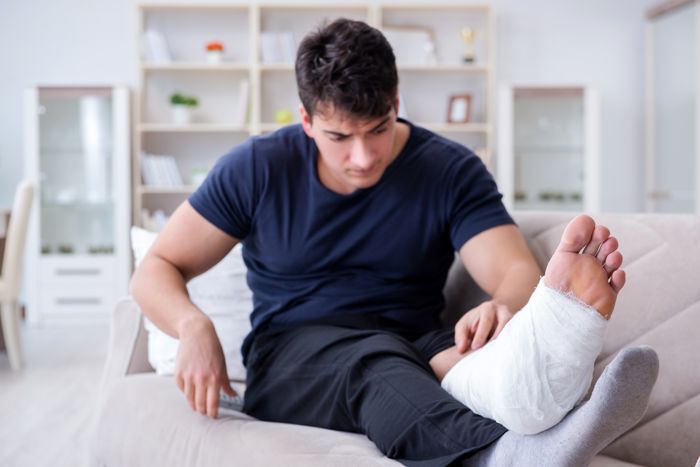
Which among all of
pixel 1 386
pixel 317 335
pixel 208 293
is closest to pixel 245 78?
pixel 1 386

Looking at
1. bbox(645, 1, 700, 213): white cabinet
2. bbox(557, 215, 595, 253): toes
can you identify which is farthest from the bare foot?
bbox(645, 1, 700, 213): white cabinet

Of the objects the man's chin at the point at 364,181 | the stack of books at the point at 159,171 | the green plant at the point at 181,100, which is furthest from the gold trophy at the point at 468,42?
the man's chin at the point at 364,181

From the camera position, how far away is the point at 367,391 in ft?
4.27

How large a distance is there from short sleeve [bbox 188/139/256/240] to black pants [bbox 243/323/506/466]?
0.74 feet

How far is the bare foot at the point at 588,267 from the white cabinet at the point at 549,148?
→ 14.3 feet

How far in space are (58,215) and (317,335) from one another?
432 cm

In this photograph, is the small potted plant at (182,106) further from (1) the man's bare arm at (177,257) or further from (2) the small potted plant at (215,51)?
(1) the man's bare arm at (177,257)

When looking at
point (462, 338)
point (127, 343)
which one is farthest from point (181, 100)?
point (462, 338)

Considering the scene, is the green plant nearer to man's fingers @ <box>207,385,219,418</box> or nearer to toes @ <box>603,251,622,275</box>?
man's fingers @ <box>207,385,219,418</box>

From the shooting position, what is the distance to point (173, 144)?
5.60 meters

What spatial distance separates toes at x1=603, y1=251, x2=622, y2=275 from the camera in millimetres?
1054

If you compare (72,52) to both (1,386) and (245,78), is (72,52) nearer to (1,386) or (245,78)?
(245,78)

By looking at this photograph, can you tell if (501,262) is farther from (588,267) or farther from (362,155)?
(588,267)

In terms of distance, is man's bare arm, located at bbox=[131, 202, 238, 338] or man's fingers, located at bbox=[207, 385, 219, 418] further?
man's bare arm, located at bbox=[131, 202, 238, 338]
